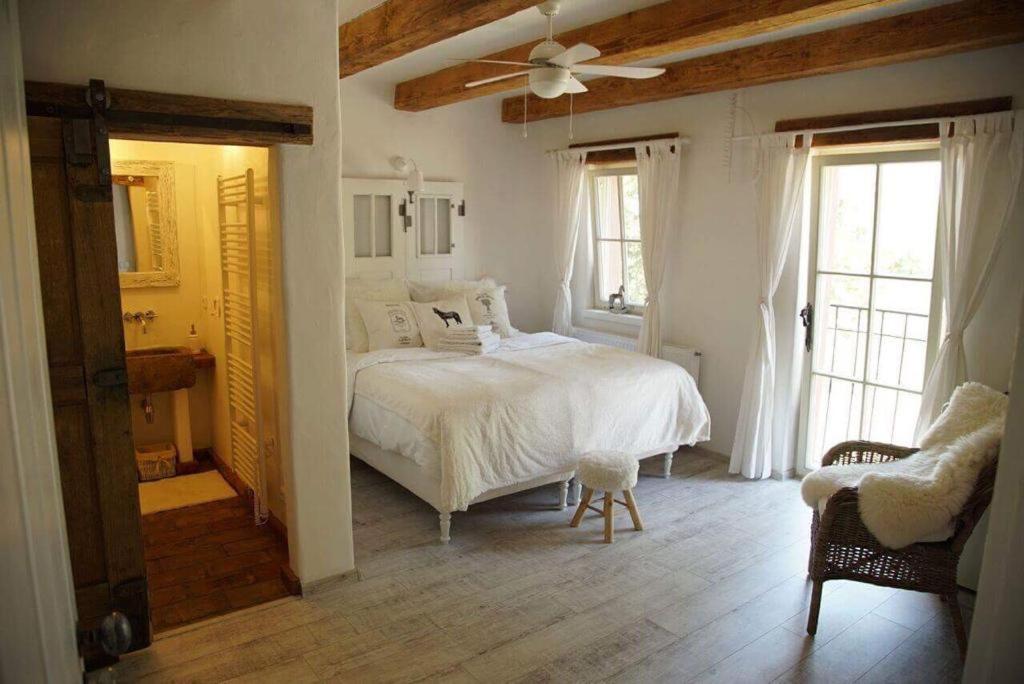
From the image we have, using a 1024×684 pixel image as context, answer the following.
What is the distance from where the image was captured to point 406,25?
315 centimetres

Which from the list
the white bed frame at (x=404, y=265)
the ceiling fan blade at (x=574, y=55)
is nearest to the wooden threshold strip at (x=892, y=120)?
the ceiling fan blade at (x=574, y=55)

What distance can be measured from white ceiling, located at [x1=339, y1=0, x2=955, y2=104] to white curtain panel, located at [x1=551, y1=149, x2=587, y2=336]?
1.32 m

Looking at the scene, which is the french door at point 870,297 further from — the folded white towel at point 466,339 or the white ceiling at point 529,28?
the folded white towel at point 466,339

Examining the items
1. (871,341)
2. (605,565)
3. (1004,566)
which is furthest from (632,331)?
(1004,566)

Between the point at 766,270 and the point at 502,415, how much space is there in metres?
2.02

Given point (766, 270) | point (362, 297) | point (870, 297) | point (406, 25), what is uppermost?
point (406, 25)

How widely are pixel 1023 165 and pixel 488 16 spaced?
8.43 ft

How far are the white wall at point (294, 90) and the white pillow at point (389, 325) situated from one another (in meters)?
1.77

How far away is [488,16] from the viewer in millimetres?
2771

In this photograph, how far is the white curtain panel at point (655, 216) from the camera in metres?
5.08

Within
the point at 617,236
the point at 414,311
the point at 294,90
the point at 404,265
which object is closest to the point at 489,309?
the point at 414,311

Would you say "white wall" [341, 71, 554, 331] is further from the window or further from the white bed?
the white bed

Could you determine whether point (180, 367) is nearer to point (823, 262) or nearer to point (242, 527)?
point (242, 527)

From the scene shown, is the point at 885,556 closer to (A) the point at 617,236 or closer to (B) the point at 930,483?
(B) the point at 930,483
